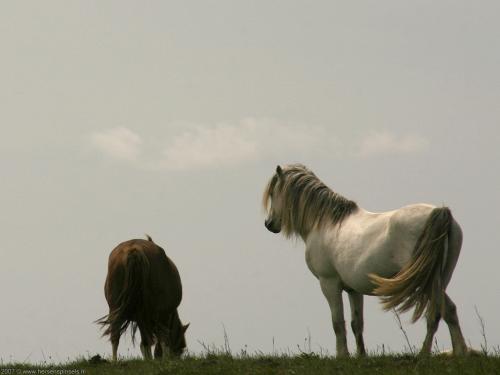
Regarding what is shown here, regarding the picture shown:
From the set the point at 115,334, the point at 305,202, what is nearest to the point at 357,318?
the point at 305,202

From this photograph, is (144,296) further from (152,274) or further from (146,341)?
(146,341)

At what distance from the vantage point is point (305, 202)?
44.6 ft

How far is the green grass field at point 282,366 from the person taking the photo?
388 inches

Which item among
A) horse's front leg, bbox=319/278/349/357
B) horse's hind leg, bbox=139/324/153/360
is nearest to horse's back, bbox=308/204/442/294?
horse's front leg, bbox=319/278/349/357

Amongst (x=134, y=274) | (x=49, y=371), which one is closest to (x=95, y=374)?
(x=49, y=371)

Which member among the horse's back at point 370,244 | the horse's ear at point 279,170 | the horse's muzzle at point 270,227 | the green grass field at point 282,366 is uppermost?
the horse's ear at point 279,170

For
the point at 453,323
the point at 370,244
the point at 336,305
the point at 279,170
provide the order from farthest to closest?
the point at 279,170, the point at 336,305, the point at 370,244, the point at 453,323

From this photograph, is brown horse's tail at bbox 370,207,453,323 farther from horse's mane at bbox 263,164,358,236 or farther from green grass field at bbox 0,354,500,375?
horse's mane at bbox 263,164,358,236

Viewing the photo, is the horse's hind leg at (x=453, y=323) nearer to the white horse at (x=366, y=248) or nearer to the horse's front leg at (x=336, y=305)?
the white horse at (x=366, y=248)

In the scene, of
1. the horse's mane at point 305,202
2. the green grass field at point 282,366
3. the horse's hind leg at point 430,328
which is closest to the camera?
the green grass field at point 282,366

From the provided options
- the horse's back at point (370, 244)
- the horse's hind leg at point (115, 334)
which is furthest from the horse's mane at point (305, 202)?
the horse's hind leg at point (115, 334)

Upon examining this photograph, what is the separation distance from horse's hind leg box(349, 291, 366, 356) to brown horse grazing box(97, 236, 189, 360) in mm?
2738

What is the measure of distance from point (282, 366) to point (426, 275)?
2.18 m

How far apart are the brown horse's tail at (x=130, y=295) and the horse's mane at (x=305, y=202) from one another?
2222 mm
